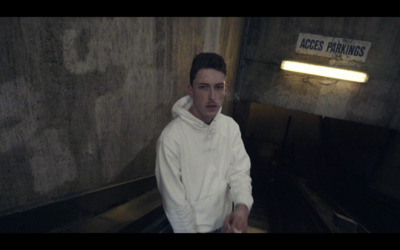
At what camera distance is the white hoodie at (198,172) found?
1.90m

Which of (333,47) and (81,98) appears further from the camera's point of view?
(333,47)

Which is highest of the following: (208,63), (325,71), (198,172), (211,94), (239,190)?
(325,71)

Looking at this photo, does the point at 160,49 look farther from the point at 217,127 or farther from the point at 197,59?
the point at 217,127

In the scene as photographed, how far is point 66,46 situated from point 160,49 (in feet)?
4.21

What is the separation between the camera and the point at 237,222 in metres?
1.88

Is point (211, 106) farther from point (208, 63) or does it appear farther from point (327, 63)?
point (327, 63)

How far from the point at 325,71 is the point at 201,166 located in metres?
4.48

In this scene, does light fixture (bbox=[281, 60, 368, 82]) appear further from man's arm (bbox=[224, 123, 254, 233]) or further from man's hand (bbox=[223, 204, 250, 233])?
man's hand (bbox=[223, 204, 250, 233])

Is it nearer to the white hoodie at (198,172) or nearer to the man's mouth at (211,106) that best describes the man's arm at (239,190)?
the white hoodie at (198,172)

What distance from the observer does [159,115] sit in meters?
3.35

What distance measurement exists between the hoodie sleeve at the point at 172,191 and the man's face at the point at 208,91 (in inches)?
19.9

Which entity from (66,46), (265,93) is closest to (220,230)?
(66,46)

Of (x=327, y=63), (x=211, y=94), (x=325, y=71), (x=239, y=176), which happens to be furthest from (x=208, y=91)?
(x=327, y=63)

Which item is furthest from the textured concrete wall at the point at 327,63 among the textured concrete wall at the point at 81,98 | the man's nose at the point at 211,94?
the man's nose at the point at 211,94
